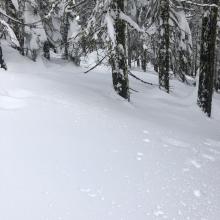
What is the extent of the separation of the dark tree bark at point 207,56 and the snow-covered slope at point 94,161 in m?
3.17

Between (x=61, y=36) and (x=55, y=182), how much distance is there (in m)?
19.2

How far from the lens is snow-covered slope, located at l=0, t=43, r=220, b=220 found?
4.87 meters

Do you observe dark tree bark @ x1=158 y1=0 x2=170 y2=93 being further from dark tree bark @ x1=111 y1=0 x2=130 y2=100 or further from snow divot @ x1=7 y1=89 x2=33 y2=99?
snow divot @ x1=7 y1=89 x2=33 y2=99

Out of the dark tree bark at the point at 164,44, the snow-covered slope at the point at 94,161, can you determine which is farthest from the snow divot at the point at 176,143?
the dark tree bark at the point at 164,44

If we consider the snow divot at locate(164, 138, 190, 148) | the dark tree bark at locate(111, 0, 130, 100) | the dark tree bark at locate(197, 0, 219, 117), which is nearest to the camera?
the snow divot at locate(164, 138, 190, 148)

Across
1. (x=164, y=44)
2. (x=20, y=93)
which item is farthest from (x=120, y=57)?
(x=164, y=44)

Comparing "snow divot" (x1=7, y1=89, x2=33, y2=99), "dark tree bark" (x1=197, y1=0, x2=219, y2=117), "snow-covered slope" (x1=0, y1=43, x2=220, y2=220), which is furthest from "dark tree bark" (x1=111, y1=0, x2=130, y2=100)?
"snow divot" (x1=7, y1=89, x2=33, y2=99)

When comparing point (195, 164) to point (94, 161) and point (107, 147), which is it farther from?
point (94, 161)

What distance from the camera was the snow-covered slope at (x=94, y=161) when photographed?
4871mm

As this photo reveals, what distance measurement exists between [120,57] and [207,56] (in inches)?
117

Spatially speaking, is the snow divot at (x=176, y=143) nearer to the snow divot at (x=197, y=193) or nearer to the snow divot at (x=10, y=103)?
the snow divot at (x=197, y=193)

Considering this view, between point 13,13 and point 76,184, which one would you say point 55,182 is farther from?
point 13,13

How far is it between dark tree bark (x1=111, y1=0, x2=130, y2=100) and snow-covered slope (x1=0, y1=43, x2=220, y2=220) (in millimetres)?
1819

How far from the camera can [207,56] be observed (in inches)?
489
